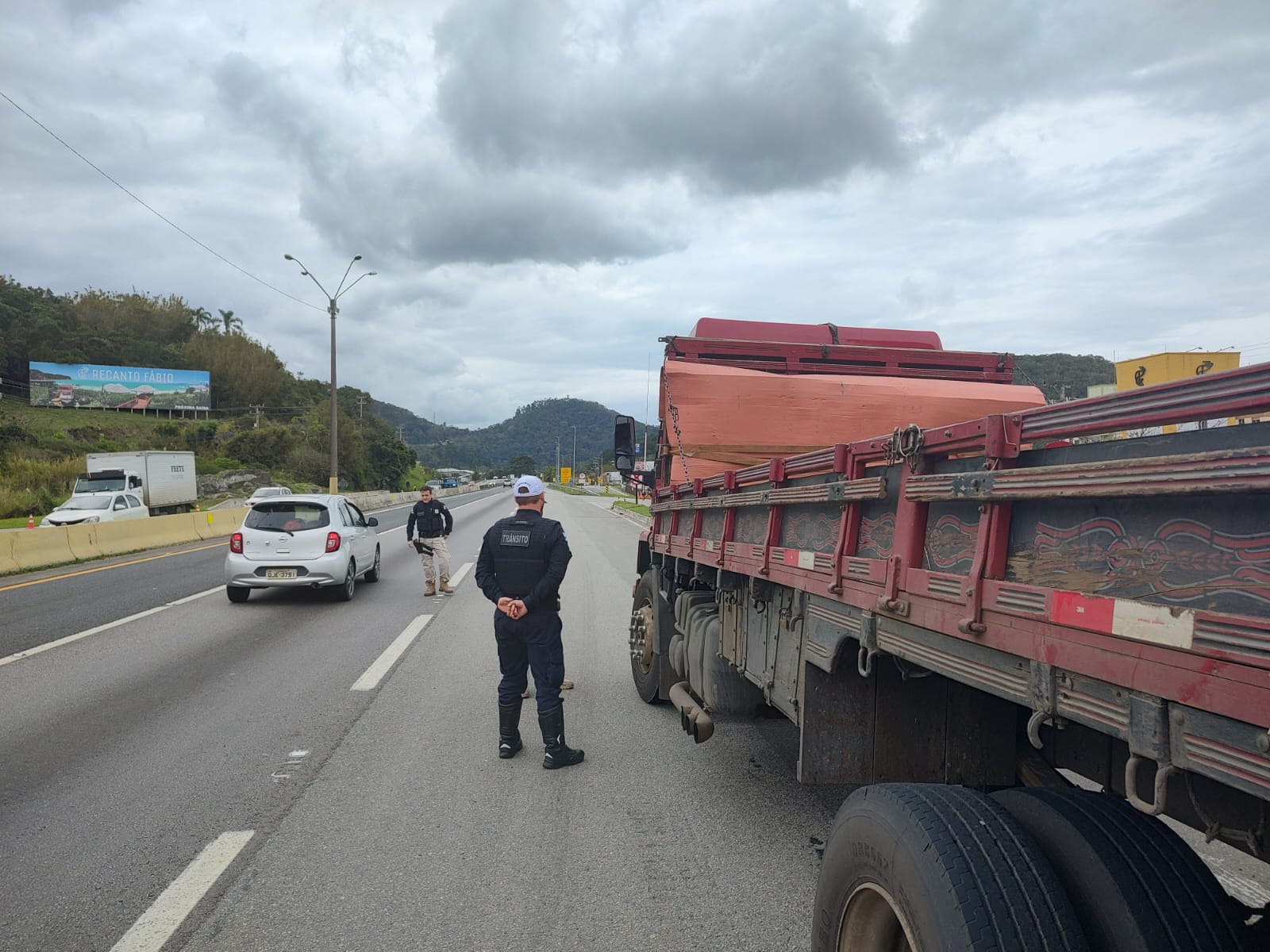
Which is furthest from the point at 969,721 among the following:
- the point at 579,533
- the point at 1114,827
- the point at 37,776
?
→ the point at 579,533

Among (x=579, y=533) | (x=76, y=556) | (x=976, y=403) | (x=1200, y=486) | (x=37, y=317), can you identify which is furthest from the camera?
(x=37, y=317)

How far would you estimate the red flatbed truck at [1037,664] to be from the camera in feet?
4.73

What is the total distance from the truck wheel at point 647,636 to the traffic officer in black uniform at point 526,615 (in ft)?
3.27

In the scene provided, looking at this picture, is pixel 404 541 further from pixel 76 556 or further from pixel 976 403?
pixel 976 403

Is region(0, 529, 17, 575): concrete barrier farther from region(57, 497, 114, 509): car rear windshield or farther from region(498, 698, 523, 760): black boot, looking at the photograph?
region(498, 698, 523, 760): black boot

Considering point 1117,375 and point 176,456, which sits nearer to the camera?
point 1117,375

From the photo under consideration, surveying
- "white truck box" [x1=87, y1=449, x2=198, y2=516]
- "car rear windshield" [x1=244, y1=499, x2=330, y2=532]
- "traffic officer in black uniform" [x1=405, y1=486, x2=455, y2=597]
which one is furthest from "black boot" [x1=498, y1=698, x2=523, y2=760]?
"white truck box" [x1=87, y1=449, x2=198, y2=516]

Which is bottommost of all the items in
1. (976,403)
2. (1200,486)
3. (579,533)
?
(579,533)

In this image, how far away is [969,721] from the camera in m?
2.99

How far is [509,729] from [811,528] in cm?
288

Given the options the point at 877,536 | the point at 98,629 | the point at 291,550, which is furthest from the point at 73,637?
the point at 877,536

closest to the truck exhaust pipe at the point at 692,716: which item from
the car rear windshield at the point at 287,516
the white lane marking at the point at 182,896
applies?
the white lane marking at the point at 182,896

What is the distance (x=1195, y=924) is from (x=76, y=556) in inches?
762

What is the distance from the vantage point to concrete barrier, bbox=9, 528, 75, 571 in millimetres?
14844
